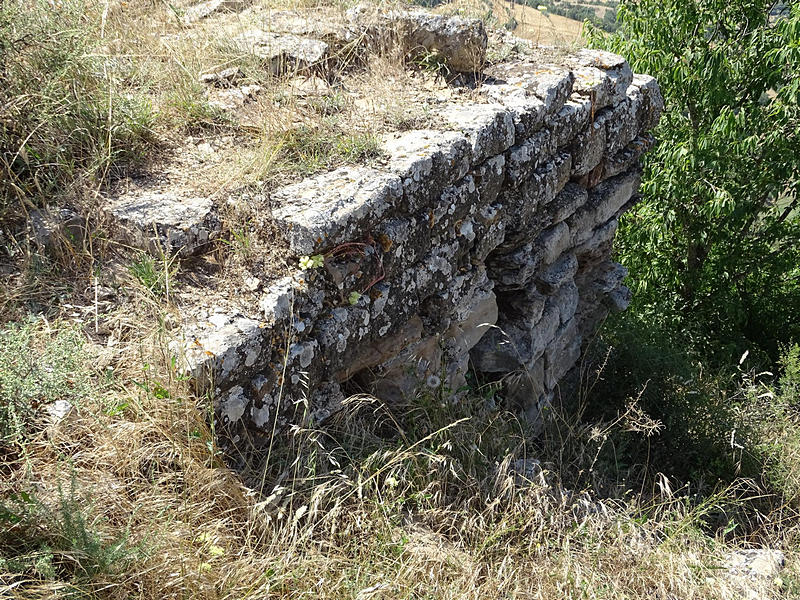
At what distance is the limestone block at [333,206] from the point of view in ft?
9.05

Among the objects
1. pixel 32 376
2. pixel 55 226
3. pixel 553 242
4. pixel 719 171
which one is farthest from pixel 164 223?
pixel 719 171

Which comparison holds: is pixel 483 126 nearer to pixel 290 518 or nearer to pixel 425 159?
pixel 425 159

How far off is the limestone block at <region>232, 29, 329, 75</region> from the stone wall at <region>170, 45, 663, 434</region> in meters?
0.92

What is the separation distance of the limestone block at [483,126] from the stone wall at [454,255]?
0.01 metres

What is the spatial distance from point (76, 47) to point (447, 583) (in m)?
3.13

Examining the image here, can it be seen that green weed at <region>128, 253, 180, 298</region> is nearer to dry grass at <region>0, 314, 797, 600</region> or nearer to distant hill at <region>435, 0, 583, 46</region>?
dry grass at <region>0, 314, 797, 600</region>

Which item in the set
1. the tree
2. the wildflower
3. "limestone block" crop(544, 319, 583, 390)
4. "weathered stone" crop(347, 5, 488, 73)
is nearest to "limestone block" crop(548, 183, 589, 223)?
"limestone block" crop(544, 319, 583, 390)

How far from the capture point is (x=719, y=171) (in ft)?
25.3

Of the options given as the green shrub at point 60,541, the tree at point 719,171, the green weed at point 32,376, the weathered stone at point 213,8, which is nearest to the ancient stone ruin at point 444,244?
Result: the green weed at point 32,376

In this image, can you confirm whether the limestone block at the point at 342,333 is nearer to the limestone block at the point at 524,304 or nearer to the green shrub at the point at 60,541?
the green shrub at the point at 60,541

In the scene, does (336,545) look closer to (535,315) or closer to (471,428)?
(471,428)

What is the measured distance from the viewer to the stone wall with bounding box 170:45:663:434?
2.67 metres

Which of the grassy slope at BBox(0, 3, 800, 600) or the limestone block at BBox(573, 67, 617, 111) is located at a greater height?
the limestone block at BBox(573, 67, 617, 111)

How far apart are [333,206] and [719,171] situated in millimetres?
6534
